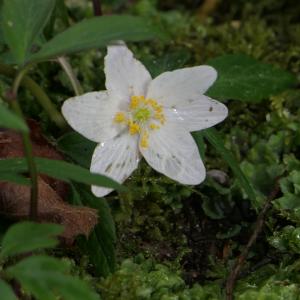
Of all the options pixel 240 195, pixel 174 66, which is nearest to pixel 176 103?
pixel 174 66

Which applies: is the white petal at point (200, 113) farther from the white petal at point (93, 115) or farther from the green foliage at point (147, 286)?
the green foliage at point (147, 286)

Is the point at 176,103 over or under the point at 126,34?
under

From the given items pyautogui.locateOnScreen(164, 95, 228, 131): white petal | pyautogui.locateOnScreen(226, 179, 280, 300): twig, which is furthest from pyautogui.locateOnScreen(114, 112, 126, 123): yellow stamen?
pyautogui.locateOnScreen(226, 179, 280, 300): twig

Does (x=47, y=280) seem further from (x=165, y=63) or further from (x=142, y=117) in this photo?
(x=165, y=63)

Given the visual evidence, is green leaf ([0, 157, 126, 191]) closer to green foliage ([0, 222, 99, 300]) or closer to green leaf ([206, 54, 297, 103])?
green foliage ([0, 222, 99, 300])

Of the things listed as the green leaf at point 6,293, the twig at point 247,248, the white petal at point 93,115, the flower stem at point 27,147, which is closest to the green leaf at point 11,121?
the flower stem at point 27,147

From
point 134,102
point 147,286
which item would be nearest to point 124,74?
point 134,102

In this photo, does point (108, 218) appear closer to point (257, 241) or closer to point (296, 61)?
point (257, 241)
